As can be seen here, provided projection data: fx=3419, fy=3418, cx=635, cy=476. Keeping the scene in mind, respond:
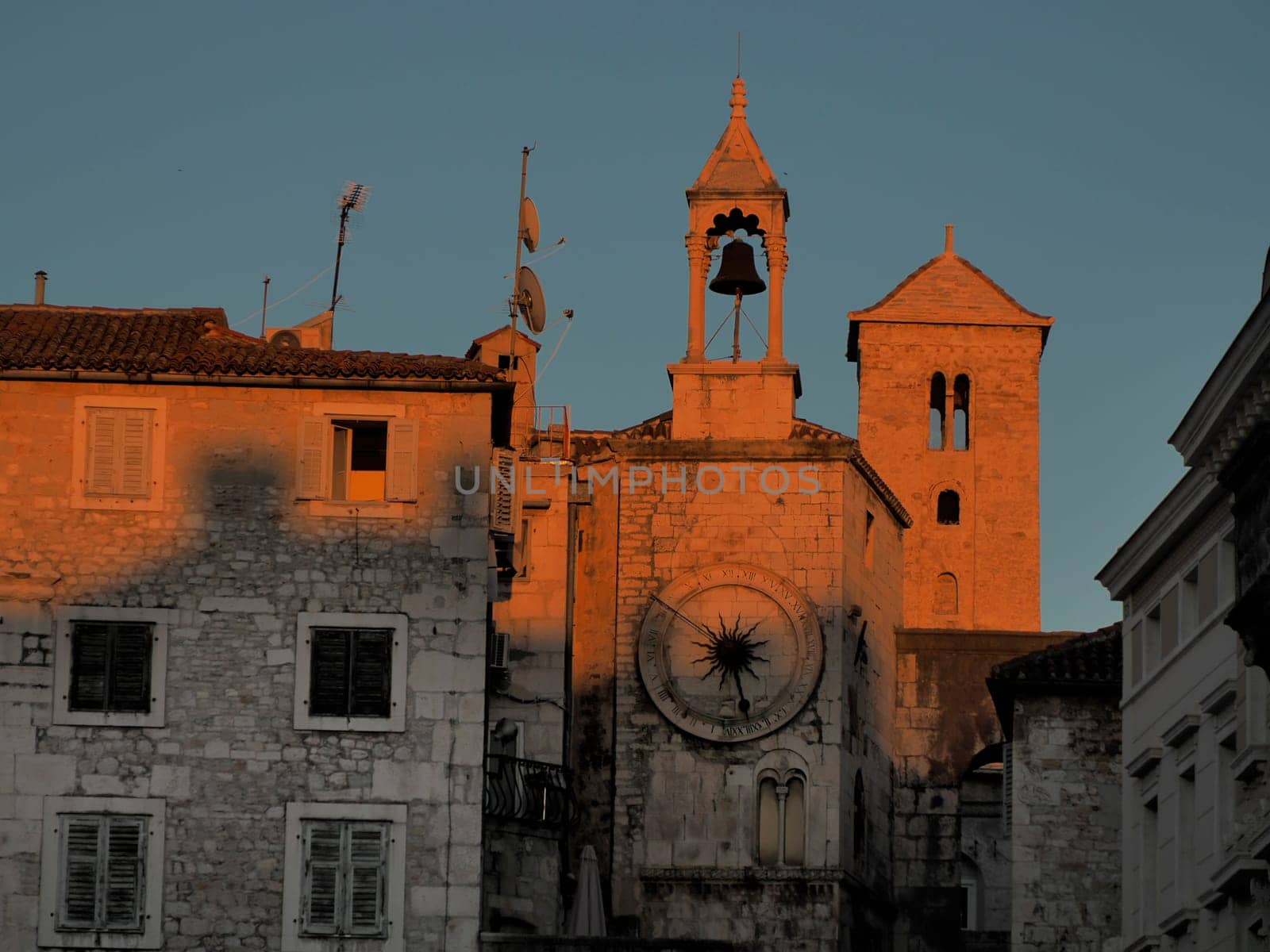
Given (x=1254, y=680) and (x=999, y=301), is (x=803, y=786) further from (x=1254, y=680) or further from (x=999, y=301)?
(x=999, y=301)

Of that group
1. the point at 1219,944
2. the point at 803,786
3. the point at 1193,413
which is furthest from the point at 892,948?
the point at 1193,413

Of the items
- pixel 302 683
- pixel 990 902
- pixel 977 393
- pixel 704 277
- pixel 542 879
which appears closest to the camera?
pixel 302 683

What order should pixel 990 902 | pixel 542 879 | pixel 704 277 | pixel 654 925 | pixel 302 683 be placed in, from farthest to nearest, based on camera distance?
1. pixel 990 902
2. pixel 704 277
3. pixel 654 925
4. pixel 542 879
5. pixel 302 683

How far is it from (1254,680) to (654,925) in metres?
18.6

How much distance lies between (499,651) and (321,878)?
1441 cm

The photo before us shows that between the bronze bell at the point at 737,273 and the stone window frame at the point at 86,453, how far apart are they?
1760 centimetres

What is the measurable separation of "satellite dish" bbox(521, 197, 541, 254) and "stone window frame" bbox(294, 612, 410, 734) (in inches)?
446

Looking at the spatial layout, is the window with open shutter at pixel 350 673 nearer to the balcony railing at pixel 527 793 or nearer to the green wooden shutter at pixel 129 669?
the green wooden shutter at pixel 129 669

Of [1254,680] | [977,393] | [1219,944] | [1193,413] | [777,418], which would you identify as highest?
[977,393]

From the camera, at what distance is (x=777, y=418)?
208 feet

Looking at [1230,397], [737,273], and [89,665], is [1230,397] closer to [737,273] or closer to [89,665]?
[89,665]

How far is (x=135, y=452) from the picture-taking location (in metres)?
48.3

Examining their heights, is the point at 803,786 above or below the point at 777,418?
below

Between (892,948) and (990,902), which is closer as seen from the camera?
(892,948)
